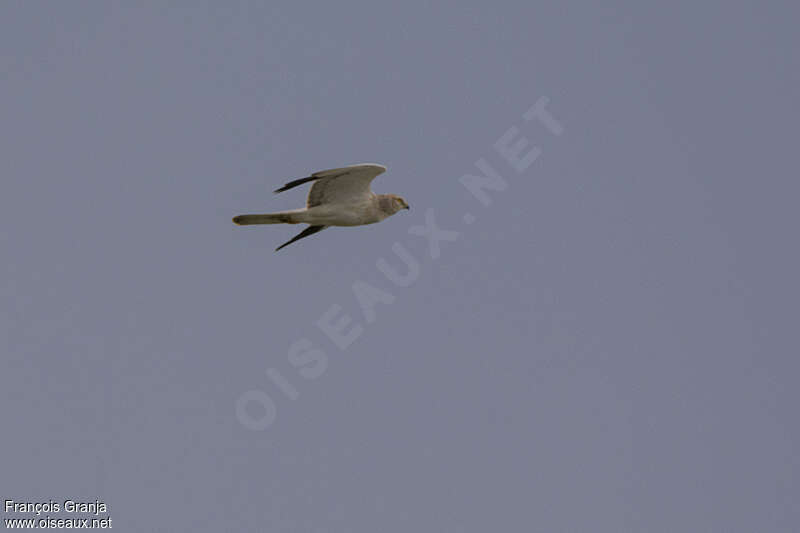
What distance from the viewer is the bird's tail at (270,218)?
26203 mm

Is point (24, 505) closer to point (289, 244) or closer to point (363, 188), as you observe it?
point (289, 244)

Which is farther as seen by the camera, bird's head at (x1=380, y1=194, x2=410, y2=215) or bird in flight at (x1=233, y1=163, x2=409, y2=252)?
bird's head at (x1=380, y1=194, x2=410, y2=215)

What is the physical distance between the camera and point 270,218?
2644 centimetres

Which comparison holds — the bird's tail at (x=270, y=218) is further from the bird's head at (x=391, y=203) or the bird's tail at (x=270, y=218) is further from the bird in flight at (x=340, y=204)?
the bird's head at (x=391, y=203)

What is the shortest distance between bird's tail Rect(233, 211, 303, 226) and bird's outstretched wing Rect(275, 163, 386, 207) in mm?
418

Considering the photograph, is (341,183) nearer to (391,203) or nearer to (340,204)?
(340,204)

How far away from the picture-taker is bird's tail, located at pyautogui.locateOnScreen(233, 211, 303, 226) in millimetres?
26203

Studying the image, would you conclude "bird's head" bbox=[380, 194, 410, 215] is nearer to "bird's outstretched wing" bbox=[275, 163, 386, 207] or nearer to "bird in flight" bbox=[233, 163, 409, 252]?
"bird in flight" bbox=[233, 163, 409, 252]

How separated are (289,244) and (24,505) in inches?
333

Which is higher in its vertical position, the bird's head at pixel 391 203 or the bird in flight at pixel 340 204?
the bird in flight at pixel 340 204

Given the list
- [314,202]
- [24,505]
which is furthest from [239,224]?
[24,505]

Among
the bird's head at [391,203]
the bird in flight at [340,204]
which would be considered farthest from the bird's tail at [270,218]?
the bird's head at [391,203]

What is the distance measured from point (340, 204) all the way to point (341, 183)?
0.58m

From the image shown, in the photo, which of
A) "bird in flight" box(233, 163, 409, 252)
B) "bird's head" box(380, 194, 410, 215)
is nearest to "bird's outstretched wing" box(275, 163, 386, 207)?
"bird in flight" box(233, 163, 409, 252)
